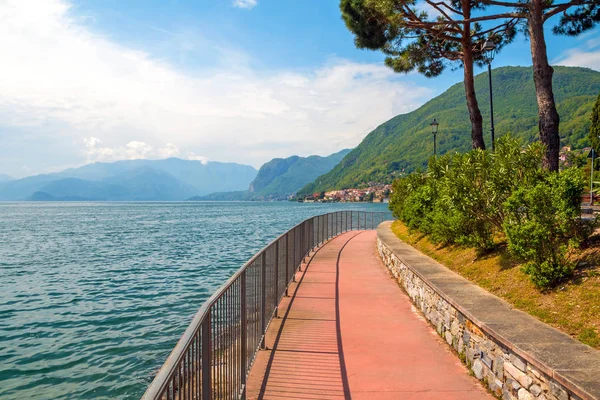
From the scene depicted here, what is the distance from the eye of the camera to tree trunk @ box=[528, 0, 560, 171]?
877cm

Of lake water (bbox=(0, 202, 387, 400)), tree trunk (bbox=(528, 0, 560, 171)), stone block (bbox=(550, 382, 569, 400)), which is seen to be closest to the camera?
stone block (bbox=(550, 382, 569, 400))

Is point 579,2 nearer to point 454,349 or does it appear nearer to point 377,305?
point 377,305

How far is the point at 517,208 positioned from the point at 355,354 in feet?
10.4

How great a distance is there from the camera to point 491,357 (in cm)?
455

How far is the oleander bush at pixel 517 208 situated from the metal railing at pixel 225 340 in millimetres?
3540

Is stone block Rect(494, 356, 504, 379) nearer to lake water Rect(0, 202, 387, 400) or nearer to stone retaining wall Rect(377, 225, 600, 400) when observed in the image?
stone retaining wall Rect(377, 225, 600, 400)

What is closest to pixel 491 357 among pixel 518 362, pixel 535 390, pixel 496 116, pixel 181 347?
pixel 518 362

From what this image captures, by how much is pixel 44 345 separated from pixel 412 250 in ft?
31.3

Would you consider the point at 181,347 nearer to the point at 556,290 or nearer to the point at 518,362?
the point at 518,362

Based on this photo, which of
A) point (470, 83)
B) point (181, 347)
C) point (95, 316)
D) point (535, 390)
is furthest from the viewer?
point (470, 83)

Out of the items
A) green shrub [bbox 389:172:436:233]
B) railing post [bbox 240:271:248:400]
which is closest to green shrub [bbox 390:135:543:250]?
green shrub [bbox 389:172:436:233]

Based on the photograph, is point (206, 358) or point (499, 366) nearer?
point (206, 358)

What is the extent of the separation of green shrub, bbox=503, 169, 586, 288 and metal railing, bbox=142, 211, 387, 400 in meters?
3.51

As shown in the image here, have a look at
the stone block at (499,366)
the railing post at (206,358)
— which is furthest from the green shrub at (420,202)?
the railing post at (206,358)
